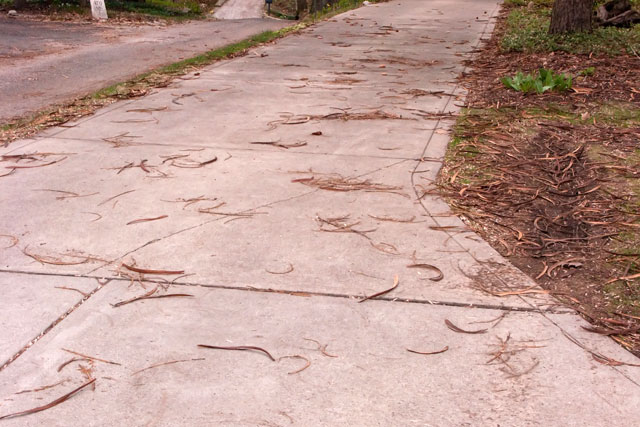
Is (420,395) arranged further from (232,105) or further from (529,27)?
(529,27)

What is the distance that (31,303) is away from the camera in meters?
3.09

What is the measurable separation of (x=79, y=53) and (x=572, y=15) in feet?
29.1

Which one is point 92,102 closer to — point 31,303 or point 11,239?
point 11,239

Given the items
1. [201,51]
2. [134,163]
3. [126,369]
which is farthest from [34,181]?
[201,51]

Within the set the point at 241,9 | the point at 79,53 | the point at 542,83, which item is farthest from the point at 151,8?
the point at 542,83

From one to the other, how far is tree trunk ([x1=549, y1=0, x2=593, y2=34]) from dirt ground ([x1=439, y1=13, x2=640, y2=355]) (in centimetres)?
305

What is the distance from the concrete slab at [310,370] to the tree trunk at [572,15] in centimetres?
862

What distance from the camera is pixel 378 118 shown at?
6.35 meters

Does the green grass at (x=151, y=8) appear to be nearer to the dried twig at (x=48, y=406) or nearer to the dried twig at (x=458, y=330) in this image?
the dried twig at (x=458, y=330)

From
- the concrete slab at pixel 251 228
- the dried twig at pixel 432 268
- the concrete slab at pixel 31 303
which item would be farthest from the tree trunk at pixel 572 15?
the concrete slab at pixel 31 303

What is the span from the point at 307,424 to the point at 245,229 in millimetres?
1737

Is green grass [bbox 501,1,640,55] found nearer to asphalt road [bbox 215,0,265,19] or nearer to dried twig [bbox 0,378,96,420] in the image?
dried twig [bbox 0,378,96,420]

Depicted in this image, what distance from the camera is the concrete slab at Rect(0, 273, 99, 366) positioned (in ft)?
9.30

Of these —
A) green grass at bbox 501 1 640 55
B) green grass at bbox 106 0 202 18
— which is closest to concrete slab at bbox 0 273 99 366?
green grass at bbox 501 1 640 55
